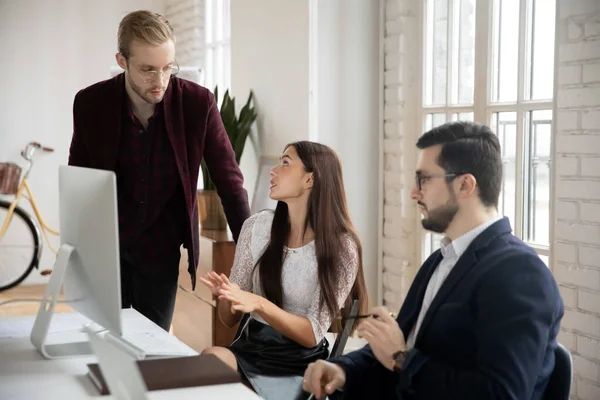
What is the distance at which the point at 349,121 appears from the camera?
3920 millimetres

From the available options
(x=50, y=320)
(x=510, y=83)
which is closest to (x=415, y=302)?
(x=50, y=320)

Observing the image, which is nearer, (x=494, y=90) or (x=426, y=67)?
(x=494, y=90)

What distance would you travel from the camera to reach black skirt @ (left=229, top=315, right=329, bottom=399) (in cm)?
231

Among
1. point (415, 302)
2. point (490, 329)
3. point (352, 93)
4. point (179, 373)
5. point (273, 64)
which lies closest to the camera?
point (490, 329)

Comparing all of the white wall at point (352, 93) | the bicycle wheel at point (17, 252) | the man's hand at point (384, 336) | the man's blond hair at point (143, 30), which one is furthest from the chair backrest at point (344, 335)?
the bicycle wheel at point (17, 252)

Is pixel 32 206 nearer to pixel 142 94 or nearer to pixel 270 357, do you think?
pixel 142 94

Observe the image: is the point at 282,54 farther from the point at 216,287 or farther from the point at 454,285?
the point at 454,285

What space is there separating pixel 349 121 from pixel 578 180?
139cm

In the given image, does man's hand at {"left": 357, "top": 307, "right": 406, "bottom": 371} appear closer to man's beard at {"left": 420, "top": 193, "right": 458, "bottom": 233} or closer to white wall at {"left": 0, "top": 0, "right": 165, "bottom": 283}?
man's beard at {"left": 420, "top": 193, "right": 458, "bottom": 233}

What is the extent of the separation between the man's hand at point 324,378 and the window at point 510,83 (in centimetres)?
144

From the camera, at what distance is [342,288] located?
241cm

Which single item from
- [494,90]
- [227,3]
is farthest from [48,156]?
[494,90]

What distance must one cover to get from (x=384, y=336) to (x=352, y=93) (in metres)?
2.32

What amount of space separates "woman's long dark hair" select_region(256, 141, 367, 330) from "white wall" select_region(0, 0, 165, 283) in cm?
427
